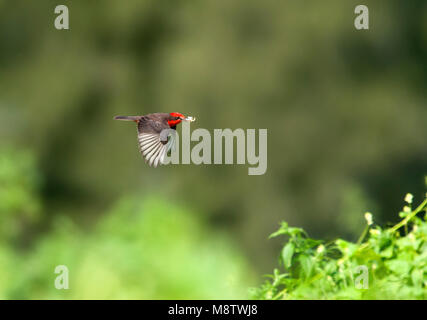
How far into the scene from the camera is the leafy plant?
3.70ft

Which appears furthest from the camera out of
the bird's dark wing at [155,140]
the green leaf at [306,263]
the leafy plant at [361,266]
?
the bird's dark wing at [155,140]

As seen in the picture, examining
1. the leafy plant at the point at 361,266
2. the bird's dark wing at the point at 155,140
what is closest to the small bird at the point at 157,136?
the bird's dark wing at the point at 155,140

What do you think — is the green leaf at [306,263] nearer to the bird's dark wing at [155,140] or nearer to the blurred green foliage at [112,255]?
the blurred green foliage at [112,255]

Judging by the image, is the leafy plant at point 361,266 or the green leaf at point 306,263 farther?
the green leaf at point 306,263

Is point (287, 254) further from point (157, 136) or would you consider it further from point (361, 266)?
point (157, 136)

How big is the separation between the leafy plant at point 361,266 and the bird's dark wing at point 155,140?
0.56 meters

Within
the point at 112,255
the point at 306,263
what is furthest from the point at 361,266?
the point at 112,255

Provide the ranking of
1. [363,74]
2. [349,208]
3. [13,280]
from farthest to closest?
[363,74] < [349,208] < [13,280]

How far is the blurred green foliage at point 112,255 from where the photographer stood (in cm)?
114

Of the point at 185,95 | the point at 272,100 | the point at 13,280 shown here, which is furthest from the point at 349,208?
the point at 13,280

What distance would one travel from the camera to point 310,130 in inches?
112

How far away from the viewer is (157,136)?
1742 mm

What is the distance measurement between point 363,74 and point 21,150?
165 centimetres

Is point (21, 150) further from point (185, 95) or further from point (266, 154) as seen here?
point (266, 154)
